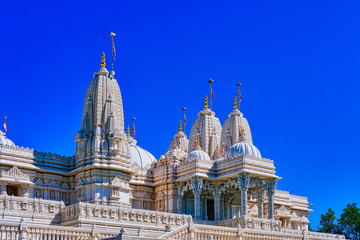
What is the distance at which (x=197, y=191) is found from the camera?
161 feet

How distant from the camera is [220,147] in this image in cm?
5900

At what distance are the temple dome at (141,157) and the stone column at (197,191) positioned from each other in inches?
307

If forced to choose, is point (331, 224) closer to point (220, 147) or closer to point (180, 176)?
point (220, 147)

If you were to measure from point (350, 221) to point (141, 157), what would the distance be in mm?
25344

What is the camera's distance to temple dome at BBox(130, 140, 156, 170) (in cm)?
5722

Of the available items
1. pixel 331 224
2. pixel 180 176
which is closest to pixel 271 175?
pixel 180 176

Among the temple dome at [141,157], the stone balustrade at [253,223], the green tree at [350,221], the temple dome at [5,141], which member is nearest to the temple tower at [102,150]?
the temple dome at [5,141]

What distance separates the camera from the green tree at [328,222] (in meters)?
71.9

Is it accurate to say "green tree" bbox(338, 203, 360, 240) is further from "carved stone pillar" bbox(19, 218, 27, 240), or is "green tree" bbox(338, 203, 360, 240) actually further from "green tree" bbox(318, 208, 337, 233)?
"carved stone pillar" bbox(19, 218, 27, 240)

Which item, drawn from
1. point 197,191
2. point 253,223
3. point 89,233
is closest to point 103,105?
point 197,191

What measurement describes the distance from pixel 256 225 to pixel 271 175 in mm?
4482

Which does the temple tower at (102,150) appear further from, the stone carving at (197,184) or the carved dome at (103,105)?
the stone carving at (197,184)

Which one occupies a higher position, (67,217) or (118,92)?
(118,92)

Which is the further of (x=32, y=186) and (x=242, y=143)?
(x=242, y=143)
